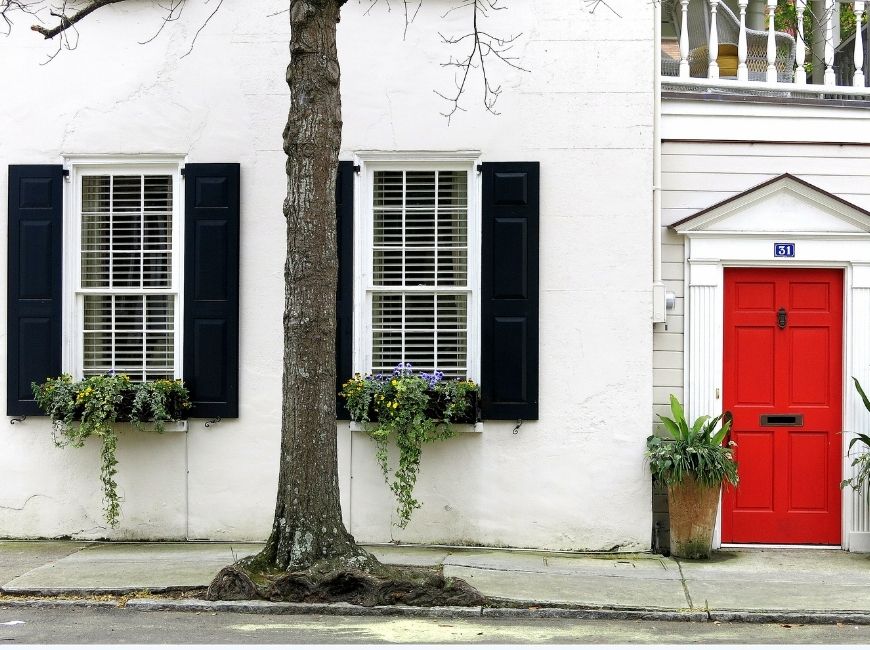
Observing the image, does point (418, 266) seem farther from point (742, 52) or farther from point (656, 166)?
point (742, 52)

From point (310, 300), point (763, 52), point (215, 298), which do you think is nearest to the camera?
point (310, 300)

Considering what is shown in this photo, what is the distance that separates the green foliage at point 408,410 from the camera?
26.8 feet

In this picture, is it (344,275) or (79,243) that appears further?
(79,243)

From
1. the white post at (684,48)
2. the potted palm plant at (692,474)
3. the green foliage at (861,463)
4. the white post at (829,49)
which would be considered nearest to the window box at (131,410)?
the potted palm plant at (692,474)

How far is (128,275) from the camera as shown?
879cm

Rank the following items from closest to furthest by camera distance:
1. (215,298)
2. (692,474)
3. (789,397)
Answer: (692,474) → (215,298) → (789,397)

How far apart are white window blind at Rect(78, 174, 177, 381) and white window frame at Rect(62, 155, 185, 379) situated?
0.13ft

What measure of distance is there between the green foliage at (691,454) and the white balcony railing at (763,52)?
9.15 feet

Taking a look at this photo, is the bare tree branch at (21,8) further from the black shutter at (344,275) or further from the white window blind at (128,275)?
the black shutter at (344,275)

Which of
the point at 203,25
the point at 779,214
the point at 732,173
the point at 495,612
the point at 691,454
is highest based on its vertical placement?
the point at 203,25

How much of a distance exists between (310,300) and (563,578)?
2.63 m

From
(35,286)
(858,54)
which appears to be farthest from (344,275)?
(858,54)

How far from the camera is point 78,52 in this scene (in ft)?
28.5

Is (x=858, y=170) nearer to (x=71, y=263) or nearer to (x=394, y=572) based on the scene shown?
(x=394, y=572)
